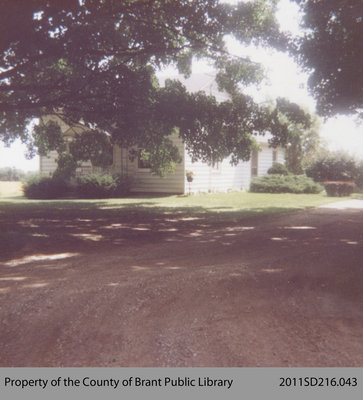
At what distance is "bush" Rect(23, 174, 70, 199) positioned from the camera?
2345 cm

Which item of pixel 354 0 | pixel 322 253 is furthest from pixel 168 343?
pixel 354 0

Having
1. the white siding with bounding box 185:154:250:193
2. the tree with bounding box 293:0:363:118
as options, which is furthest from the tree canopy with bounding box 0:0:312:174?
the white siding with bounding box 185:154:250:193

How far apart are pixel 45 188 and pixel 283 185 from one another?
15084mm

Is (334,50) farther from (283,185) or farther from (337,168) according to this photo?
(337,168)

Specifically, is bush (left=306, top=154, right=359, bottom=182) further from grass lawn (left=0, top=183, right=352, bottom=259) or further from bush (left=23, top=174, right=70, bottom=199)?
bush (left=23, top=174, right=70, bottom=199)

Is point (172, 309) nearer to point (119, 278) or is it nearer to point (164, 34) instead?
point (119, 278)

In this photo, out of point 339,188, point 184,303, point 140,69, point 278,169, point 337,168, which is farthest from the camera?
point 337,168

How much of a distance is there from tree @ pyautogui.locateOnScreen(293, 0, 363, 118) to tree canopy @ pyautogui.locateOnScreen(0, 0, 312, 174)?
5.21 ft

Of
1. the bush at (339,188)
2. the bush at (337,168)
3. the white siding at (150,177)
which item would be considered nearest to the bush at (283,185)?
the bush at (339,188)

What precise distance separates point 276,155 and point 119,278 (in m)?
29.5

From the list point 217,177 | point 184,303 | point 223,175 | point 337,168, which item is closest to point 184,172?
point 217,177

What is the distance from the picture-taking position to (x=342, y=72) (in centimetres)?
1110

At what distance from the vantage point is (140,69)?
1251 cm

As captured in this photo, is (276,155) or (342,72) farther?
(276,155)
